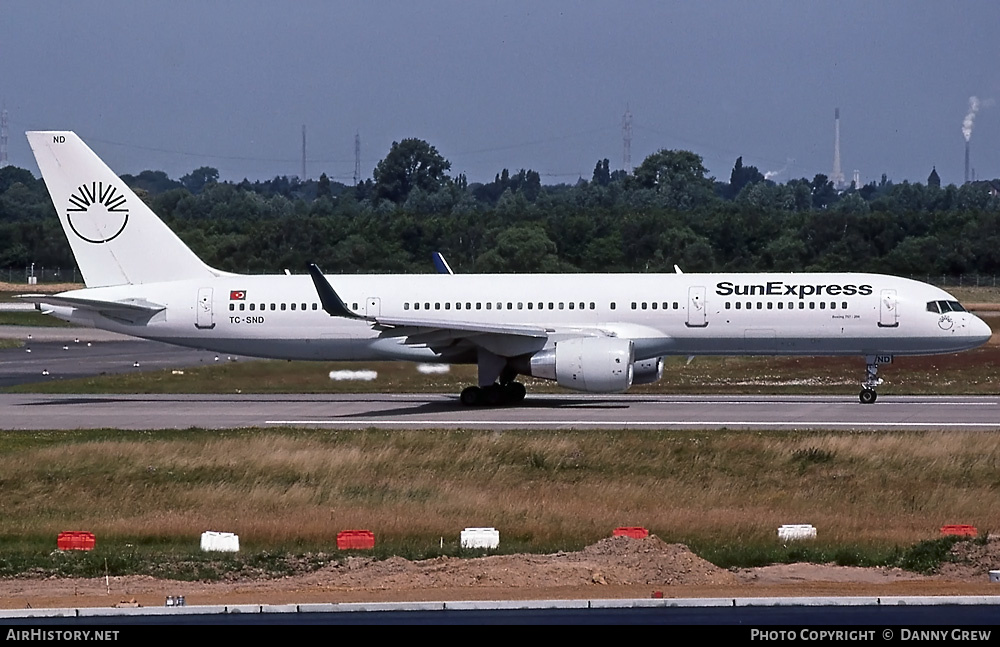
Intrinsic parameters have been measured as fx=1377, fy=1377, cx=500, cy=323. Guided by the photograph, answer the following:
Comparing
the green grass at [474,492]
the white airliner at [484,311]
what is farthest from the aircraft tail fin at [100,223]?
the green grass at [474,492]

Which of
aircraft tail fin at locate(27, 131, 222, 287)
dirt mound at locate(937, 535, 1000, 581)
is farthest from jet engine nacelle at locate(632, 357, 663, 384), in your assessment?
dirt mound at locate(937, 535, 1000, 581)

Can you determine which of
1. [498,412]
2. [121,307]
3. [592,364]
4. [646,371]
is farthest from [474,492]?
[121,307]

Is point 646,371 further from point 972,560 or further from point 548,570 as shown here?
point 548,570

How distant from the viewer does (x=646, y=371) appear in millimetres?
39344

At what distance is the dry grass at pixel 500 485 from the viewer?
21.8 m

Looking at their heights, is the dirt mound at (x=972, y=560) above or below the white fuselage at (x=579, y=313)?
below

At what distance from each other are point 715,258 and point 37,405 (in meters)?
62.4

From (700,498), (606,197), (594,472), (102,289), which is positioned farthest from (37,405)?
(606,197)

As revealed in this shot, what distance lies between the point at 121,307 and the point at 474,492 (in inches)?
750

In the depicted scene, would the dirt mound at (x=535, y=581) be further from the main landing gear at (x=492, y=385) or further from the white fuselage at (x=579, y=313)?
the main landing gear at (x=492, y=385)

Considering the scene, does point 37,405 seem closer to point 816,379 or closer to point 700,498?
point 700,498

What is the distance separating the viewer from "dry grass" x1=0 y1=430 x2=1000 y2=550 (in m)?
21.8

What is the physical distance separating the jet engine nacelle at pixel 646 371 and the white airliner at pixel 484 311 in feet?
0.14

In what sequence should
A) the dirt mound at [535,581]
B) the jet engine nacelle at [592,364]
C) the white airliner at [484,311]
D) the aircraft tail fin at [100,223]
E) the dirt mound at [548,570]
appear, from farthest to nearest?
the aircraft tail fin at [100,223]
the white airliner at [484,311]
the jet engine nacelle at [592,364]
the dirt mound at [548,570]
the dirt mound at [535,581]
